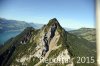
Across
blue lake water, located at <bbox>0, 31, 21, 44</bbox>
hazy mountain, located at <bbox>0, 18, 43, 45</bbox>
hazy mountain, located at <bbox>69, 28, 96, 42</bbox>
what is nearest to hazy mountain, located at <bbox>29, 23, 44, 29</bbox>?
hazy mountain, located at <bbox>0, 18, 43, 45</bbox>

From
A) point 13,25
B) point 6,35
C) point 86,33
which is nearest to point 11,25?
point 13,25

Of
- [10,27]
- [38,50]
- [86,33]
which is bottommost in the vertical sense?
[38,50]

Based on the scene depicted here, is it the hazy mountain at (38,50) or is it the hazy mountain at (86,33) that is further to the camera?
the hazy mountain at (38,50)

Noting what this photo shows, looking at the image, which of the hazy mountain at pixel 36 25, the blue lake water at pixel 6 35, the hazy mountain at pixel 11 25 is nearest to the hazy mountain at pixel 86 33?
the hazy mountain at pixel 36 25

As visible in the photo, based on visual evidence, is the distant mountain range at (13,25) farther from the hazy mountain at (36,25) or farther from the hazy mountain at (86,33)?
the hazy mountain at (86,33)

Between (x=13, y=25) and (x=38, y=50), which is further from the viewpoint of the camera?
(x=38, y=50)

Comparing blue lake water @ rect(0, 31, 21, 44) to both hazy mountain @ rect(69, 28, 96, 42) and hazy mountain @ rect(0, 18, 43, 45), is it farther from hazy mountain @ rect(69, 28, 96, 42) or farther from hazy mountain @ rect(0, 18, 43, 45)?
hazy mountain @ rect(69, 28, 96, 42)

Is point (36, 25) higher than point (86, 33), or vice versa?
point (36, 25)

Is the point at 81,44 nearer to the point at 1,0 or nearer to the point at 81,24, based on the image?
the point at 81,24

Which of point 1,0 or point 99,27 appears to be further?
point 1,0

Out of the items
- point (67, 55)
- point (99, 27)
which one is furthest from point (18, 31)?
point (99, 27)

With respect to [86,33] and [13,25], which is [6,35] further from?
[86,33]
